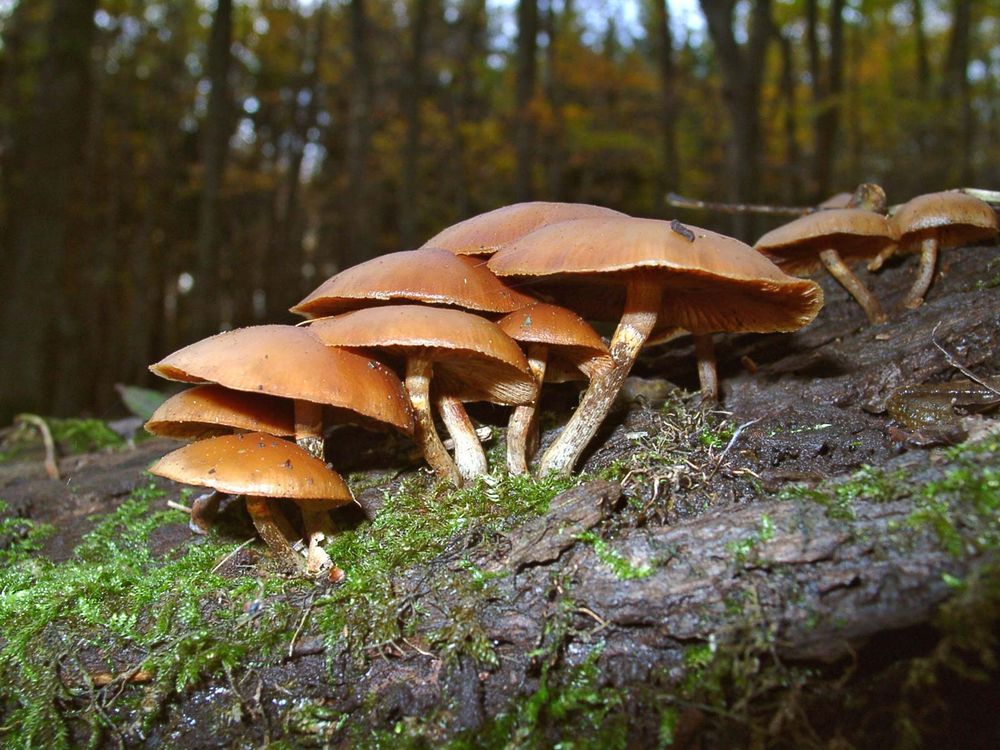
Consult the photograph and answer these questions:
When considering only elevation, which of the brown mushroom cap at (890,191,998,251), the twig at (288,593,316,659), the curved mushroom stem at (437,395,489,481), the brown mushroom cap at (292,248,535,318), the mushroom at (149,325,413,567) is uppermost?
the brown mushroom cap at (890,191,998,251)

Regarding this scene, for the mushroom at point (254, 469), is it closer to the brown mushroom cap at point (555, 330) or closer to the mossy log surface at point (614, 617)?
the mossy log surface at point (614, 617)

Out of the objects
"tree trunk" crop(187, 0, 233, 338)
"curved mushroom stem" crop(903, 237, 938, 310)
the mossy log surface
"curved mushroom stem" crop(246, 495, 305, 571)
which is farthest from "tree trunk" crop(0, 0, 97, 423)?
"curved mushroom stem" crop(903, 237, 938, 310)

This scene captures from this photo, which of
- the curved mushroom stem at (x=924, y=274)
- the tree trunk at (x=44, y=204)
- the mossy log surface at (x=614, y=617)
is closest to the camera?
the mossy log surface at (x=614, y=617)

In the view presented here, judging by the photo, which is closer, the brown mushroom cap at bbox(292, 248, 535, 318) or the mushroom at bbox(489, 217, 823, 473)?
the mushroom at bbox(489, 217, 823, 473)

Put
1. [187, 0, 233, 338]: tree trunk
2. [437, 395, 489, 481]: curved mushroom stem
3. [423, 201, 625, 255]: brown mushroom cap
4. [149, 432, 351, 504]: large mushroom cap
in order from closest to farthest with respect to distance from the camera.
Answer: [149, 432, 351, 504]: large mushroom cap, [423, 201, 625, 255]: brown mushroom cap, [437, 395, 489, 481]: curved mushroom stem, [187, 0, 233, 338]: tree trunk

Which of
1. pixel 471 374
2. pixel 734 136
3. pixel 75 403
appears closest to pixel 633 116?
pixel 734 136

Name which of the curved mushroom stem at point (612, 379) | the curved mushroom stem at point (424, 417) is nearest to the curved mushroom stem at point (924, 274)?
the curved mushroom stem at point (612, 379)

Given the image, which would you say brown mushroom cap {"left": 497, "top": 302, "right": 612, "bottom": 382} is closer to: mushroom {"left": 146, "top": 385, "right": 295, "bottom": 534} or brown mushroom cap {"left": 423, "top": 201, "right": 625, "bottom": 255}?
brown mushroom cap {"left": 423, "top": 201, "right": 625, "bottom": 255}

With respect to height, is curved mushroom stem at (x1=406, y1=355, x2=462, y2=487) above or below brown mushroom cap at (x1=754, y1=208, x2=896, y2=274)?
below
